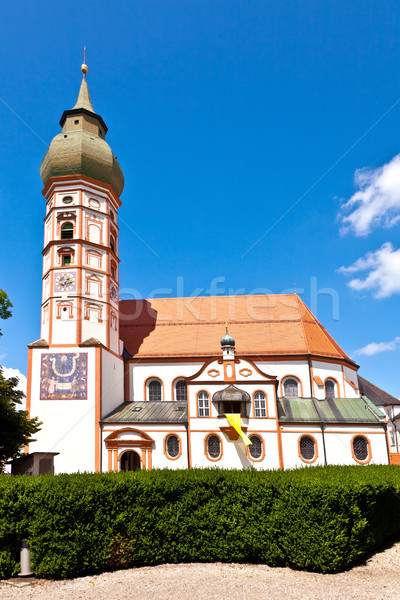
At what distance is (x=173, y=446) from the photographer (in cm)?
Result: 2861

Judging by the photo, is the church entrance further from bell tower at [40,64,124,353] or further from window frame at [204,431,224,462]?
bell tower at [40,64,124,353]

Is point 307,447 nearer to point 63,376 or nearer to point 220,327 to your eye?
point 220,327

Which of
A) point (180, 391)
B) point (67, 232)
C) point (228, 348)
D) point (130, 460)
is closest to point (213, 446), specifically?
point (130, 460)

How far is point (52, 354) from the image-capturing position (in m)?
29.5

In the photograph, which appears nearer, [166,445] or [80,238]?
[166,445]

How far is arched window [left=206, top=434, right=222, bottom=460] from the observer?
27641 mm

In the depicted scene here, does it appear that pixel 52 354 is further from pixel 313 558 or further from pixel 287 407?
pixel 313 558

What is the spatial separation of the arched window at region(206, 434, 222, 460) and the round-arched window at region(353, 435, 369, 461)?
8275mm

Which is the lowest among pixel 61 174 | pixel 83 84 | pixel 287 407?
pixel 287 407

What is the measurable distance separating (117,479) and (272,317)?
24.8 metres

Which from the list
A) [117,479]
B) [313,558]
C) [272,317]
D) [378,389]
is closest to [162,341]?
[272,317]

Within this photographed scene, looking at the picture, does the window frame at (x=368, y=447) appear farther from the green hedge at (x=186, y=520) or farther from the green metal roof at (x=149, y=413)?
the green hedge at (x=186, y=520)

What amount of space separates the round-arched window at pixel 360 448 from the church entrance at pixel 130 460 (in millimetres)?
13526

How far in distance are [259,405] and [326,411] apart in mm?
4540
